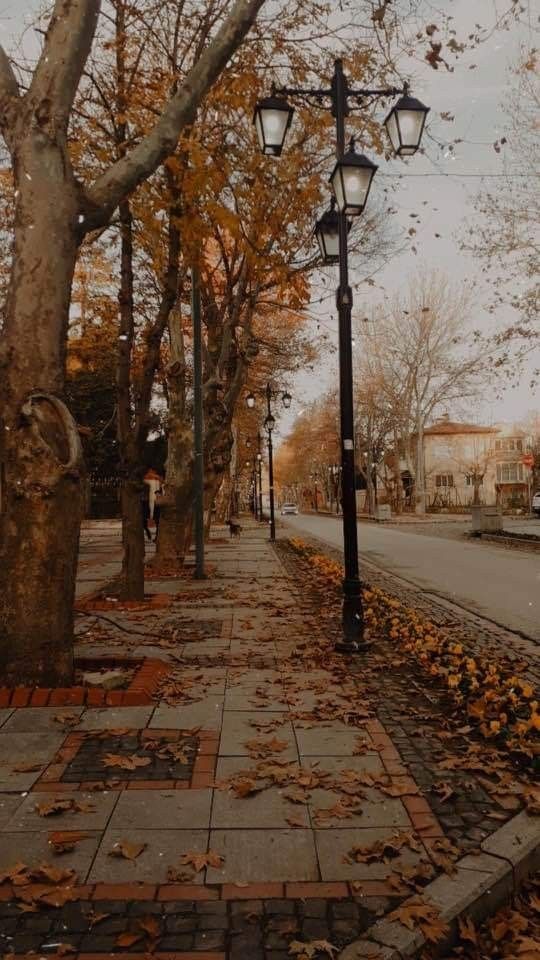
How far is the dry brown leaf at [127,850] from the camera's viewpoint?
3.19m

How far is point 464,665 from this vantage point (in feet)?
22.1

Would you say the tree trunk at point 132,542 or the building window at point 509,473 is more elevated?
the building window at point 509,473

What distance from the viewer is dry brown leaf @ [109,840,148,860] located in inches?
126

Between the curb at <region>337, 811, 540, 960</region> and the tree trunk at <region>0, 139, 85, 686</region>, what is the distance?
11.6ft

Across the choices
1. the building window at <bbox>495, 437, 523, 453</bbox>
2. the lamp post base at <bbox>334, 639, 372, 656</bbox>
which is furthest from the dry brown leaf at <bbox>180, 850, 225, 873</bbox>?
the building window at <bbox>495, 437, 523, 453</bbox>

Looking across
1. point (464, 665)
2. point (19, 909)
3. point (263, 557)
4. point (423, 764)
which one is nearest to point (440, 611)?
point (464, 665)

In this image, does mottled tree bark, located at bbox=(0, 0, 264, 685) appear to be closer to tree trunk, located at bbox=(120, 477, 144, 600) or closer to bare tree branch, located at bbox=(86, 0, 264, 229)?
bare tree branch, located at bbox=(86, 0, 264, 229)

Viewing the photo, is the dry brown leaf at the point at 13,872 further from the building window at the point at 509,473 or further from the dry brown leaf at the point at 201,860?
the building window at the point at 509,473

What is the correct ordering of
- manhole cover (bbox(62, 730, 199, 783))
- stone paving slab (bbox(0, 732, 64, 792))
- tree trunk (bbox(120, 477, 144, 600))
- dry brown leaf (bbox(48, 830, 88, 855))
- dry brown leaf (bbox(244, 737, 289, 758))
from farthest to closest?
tree trunk (bbox(120, 477, 144, 600)), dry brown leaf (bbox(244, 737, 289, 758)), manhole cover (bbox(62, 730, 199, 783)), stone paving slab (bbox(0, 732, 64, 792)), dry brown leaf (bbox(48, 830, 88, 855))

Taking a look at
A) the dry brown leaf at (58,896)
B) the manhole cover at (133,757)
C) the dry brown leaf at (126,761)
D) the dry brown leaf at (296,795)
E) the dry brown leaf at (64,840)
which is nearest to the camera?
the dry brown leaf at (58,896)

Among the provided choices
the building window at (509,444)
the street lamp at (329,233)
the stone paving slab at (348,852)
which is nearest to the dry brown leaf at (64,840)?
the stone paving slab at (348,852)

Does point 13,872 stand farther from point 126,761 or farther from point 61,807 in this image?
point 126,761

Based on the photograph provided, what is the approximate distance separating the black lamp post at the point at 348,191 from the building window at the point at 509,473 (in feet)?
275

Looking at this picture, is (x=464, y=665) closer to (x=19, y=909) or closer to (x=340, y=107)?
(x=19, y=909)
